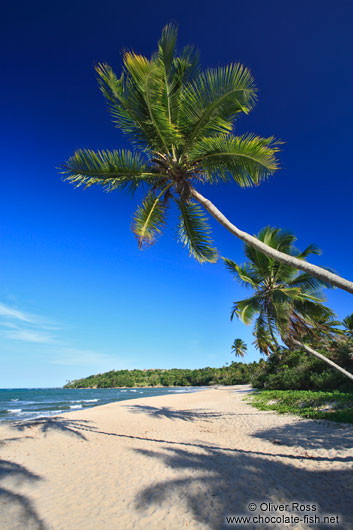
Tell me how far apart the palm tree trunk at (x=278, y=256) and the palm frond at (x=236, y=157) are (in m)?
1.00

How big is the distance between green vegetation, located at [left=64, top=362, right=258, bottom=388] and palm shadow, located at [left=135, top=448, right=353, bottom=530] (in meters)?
57.3

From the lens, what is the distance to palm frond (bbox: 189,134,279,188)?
5.56m

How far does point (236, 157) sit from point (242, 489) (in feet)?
21.5

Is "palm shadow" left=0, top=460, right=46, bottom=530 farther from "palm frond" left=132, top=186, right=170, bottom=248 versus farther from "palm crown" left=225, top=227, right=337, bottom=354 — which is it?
"palm crown" left=225, top=227, right=337, bottom=354

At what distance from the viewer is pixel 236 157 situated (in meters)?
5.90

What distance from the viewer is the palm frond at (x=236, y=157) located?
219 inches

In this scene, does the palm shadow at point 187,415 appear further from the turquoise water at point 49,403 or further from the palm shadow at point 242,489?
the turquoise water at point 49,403

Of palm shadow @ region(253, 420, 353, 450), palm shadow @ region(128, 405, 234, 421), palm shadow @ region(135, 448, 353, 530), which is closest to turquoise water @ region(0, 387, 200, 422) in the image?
palm shadow @ region(128, 405, 234, 421)

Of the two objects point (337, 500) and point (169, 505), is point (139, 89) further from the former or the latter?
point (337, 500)

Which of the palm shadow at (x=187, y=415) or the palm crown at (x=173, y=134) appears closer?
the palm crown at (x=173, y=134)

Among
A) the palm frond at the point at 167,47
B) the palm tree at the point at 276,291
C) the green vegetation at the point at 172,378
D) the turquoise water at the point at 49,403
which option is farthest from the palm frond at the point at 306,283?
the green vegetation at the point at 172,378

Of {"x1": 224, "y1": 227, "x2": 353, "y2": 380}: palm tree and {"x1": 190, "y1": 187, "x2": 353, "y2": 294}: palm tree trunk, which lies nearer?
{"x1": 190, "y1": 187, "x2": 353, "y2": 294}: palm tree trunk

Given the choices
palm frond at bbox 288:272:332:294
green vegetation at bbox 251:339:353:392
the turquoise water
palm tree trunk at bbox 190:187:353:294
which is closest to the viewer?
palm tree trunk at bbox 190:187:353:294

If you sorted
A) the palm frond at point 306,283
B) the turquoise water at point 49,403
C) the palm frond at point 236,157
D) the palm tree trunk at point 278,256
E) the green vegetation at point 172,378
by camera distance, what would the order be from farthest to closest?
the green vegetation at point 172,378 → the turquoise water at point 49,403 → the palm frond at point 306,283 → the palm frond at point 236,157 → the palm tree trunk at point 278,256
